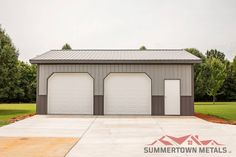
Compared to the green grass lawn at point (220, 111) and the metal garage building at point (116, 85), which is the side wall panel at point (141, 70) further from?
the green grass lawn at point (220, 111)

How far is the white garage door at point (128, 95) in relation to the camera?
654 inches

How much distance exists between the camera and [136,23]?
19.2 m

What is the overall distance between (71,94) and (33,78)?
944 inches

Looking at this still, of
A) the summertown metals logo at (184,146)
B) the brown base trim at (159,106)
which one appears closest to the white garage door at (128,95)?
the brown base trim at (159,106)

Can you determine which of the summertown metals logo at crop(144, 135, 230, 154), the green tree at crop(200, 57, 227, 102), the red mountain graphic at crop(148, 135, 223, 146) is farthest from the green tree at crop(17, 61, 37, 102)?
the summertown metals logo at crop(144, 135, 230, 154)

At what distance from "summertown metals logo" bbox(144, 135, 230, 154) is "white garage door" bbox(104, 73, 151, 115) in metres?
7.83

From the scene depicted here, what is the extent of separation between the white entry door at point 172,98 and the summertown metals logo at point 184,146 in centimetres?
765

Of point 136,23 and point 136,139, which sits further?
point 136,23

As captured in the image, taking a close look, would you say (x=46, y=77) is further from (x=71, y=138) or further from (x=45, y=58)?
(x=71, y=138)

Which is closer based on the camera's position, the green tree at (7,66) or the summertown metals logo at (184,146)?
the summertown metals logo at (184,146)

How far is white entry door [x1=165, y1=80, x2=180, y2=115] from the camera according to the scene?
1642 cm

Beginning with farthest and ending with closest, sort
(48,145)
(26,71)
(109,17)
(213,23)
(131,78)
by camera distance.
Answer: (26,71), (213,23), (109,17), (131,78), (48,145)

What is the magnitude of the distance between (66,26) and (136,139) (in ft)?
44.4

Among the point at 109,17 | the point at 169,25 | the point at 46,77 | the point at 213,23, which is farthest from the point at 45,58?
the point at 213,23
